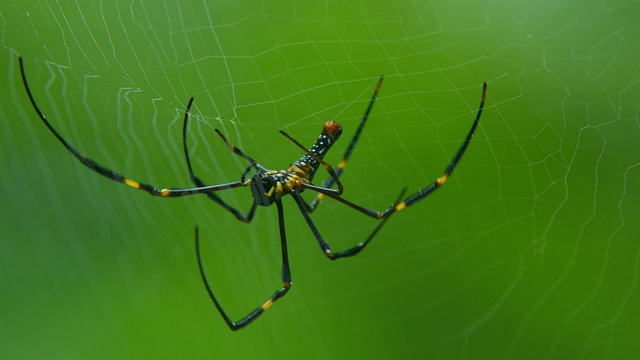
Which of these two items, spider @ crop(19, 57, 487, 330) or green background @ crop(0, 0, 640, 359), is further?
green background @ crop(0, 0, 640, 359)

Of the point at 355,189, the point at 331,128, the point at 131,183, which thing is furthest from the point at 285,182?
the point at 355,189

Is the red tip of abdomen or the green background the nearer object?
the red tip of abdomen

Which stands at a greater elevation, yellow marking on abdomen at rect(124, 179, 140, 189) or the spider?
yellow marking on abdomen at rect(124, 179, 140, 189)

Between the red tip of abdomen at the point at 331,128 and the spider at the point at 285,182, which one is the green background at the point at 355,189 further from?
the red tip of abdomen at the point at 331,128

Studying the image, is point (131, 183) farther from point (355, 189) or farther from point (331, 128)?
point (355, 189)

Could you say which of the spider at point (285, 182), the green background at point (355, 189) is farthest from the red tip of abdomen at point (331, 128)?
the green background at point (355, 189)

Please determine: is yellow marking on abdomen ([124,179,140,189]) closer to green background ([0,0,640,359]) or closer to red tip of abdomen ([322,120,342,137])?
green background ([0,0,640,359])

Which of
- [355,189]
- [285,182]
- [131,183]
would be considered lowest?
[355,189]

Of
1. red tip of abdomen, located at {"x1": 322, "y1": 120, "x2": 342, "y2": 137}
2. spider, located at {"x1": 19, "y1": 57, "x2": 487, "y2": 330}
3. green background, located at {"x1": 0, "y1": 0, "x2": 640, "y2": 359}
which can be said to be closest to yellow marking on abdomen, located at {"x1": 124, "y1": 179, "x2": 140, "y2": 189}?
spider, located at {"x1": 19, "y1": 57, "x2": 487, "y2": 330}

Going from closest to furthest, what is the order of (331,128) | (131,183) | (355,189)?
(331,128)
(131,183)
(355,189)
